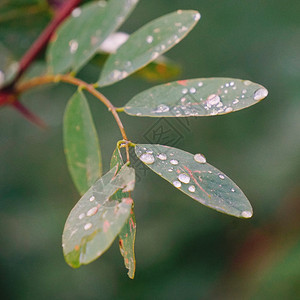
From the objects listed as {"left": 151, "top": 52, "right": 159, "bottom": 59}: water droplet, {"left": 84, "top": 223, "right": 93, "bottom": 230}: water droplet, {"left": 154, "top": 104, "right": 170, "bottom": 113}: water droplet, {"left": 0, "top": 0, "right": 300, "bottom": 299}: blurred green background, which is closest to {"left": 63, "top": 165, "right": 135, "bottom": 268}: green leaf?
{"left": 84, "top": 223, "right": 93, "bottom": 230}: water droplet

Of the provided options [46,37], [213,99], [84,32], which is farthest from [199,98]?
[46,37]

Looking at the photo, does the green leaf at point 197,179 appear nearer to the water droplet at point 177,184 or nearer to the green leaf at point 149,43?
the water droplet at point 177,184

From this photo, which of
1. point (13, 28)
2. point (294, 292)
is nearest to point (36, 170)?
point (13, 28)

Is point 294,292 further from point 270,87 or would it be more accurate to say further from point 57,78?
point 57,78

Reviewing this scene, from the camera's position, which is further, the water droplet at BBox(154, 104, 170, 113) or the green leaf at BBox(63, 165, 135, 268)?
the water droplet at BBox(154, 104, 170, 113)

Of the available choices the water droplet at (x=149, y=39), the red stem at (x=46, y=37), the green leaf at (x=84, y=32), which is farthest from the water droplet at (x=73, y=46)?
the water droplet at (x=149, y=39)

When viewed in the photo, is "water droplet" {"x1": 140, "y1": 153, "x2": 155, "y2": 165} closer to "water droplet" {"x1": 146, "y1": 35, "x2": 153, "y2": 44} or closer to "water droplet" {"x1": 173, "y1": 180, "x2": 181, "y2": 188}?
"water droplet" {"x1": 173, "y1": 180, "x2": 181, "y2": 188}
